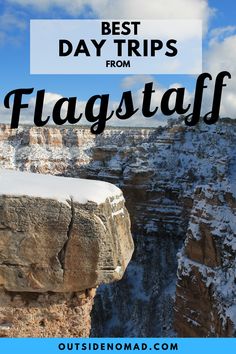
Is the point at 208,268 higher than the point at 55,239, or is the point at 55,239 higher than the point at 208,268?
the point at 55,239

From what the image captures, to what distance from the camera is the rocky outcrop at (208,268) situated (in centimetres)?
1678

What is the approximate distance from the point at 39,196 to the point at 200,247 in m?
16.0

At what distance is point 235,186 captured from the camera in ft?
67.2

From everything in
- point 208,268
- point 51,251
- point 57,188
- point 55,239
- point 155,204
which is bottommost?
point 208,268

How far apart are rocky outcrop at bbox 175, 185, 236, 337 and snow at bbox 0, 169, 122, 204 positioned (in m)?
12.6

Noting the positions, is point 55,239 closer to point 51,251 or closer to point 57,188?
point 51,251

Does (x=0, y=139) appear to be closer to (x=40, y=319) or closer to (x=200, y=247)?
(x=200, y=247)

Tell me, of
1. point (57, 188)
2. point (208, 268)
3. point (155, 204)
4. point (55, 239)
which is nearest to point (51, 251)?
point (55, 239)

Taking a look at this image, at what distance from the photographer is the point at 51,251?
13.4 ft

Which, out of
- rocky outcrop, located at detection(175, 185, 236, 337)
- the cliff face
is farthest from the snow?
the cliff face

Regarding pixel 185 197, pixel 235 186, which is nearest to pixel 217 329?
pixel 235 186

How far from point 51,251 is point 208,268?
15154 millimetres

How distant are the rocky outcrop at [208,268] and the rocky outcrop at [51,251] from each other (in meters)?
12.6

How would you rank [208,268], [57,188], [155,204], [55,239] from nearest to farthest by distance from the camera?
[55,239] → [57,188] → [208,268] → [155,204]
